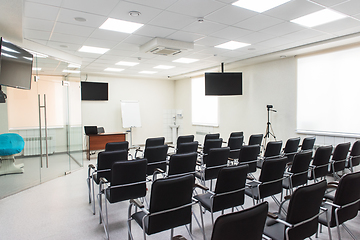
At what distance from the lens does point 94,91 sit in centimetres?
954

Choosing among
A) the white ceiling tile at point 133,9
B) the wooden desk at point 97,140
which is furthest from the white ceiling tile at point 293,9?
the wooden desk at point 97,140

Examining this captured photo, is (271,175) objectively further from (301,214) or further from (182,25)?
(182,25)

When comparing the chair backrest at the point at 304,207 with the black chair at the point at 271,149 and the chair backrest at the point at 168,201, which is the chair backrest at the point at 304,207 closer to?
the chair backrest at the point at 168,201

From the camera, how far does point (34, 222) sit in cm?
→ 337

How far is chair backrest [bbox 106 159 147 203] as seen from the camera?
113 inches

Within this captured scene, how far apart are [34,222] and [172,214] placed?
7.52ft

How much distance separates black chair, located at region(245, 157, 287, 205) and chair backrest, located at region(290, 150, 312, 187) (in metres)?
0.33

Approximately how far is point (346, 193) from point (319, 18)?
3.20m

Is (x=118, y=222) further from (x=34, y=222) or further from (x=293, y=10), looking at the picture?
(x=293, y=10)

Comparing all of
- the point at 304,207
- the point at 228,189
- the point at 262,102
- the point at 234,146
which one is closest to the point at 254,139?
the point at 234,146

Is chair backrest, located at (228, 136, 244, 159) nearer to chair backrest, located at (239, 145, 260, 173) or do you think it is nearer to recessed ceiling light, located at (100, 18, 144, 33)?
chair backrest, located at (239, 145, 260, 173)

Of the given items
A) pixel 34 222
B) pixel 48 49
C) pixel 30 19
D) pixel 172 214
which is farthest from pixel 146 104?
pixel 172 214

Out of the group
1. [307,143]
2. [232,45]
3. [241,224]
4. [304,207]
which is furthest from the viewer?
[232,45]

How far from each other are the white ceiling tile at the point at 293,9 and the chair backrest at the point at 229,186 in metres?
2.54
